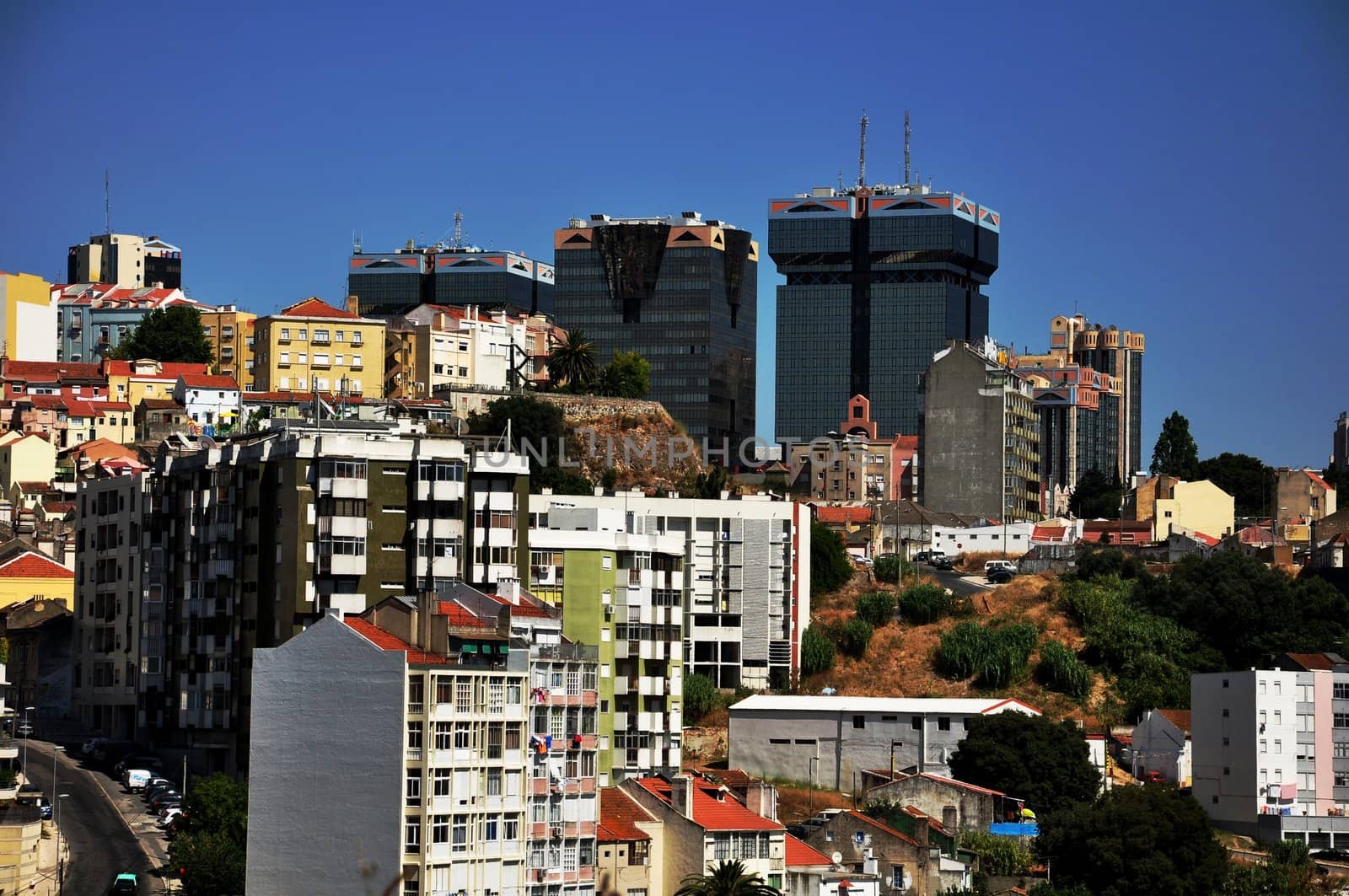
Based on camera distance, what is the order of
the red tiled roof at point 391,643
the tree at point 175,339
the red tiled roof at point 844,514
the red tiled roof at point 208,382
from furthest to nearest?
1. the tree at point 175,339
2. the red tiled roof at point 844,514
3. the red tiled roof at point 208,382
4. the red tiled roof at point 391,643

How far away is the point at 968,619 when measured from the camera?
407 ft

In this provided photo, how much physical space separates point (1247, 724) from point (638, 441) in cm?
6813

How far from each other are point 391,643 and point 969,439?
118 metres

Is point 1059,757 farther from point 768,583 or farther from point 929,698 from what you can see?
point 768,583

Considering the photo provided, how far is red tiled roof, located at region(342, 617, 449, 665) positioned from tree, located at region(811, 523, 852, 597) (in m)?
55.6

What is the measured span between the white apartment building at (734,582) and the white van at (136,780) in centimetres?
2881

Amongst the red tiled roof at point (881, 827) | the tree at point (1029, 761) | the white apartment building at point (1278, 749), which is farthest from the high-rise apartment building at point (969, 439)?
the red tiled roof at point (881, 827)

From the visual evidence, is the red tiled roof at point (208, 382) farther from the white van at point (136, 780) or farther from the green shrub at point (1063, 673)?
the white van at point (136, 780)

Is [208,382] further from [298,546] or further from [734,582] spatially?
[298,546]

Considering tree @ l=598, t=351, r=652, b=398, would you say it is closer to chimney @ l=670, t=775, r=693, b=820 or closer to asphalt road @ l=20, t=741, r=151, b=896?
asphalt road @ l=20, t=741, r=151, b=896

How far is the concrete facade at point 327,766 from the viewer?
231 ft

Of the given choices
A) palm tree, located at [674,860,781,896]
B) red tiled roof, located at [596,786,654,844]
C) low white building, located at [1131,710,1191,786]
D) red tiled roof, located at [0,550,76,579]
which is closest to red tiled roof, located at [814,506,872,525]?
low white building, located at [1131,710,1191,786]

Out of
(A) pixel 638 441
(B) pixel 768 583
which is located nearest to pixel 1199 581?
(B) pixel 768 583

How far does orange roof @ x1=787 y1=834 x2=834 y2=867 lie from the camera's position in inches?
3263
